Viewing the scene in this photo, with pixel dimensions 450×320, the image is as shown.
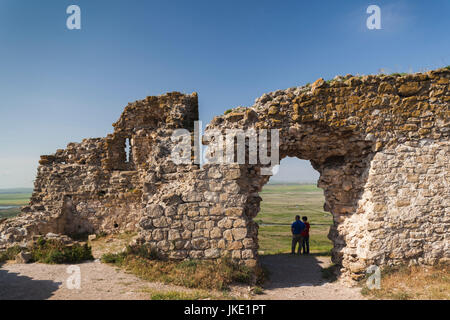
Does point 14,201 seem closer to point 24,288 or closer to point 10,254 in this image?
point 10,254

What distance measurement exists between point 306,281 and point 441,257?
3287 millimetres

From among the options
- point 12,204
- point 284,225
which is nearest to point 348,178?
point 284,225

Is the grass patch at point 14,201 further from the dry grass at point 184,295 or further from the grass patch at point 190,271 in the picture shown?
the dry grass at point 184,295

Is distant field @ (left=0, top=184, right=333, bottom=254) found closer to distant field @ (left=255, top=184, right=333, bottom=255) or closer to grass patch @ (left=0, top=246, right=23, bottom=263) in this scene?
distant field @ (left=255, top=184, right=333, bottom=255)

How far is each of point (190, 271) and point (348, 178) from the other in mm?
4866

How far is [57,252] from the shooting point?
7496 millimetres

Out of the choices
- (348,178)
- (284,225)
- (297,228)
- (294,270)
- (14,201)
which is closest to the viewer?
(348,178)

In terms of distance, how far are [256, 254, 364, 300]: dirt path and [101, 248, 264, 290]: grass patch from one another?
0.60m

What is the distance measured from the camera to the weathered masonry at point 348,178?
6477 millimetres

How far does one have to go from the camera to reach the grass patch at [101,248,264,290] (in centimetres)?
605

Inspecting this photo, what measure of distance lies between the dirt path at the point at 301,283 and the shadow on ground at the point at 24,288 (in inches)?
176

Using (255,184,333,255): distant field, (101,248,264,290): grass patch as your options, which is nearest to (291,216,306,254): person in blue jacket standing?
(255,184,333,255): distant field
